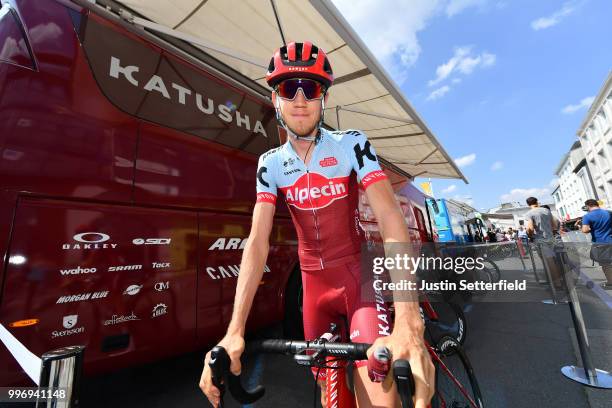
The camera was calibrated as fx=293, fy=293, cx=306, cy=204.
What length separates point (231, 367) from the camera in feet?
3.38

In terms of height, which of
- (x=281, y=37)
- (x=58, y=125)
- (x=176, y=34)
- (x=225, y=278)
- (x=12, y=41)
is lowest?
(x=225, y=278)

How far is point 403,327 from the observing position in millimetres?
932

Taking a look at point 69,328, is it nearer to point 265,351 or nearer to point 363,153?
point 265,351

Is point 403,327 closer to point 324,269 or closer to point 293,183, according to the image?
point 324,269

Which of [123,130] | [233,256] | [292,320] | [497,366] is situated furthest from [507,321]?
[123,130]

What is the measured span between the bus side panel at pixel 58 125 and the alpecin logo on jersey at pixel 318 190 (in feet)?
5.78

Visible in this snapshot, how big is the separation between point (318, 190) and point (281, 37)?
4170mm

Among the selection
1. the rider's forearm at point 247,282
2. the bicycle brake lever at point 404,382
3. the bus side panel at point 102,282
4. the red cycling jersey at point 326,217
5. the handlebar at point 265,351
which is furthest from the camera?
the bus side panel at point 102,282

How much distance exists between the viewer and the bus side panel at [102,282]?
1979 millimetres

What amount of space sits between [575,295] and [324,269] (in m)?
3.23

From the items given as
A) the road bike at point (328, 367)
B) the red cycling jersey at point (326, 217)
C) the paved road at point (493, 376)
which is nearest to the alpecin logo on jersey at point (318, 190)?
the red cycling jersey at point (326, 217)

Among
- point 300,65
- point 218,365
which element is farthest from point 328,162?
point 218,365

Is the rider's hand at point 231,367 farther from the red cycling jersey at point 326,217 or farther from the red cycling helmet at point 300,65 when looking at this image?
the red cycling helmet at point 300,65

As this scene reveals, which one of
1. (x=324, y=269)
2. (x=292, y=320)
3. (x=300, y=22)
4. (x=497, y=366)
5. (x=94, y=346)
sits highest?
(x=300, y=22)
